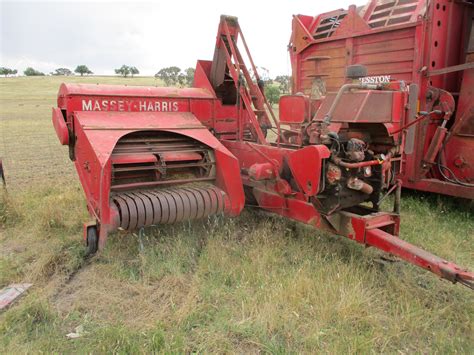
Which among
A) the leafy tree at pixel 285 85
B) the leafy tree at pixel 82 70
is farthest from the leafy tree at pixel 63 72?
the leafy tree at pixel 285 85

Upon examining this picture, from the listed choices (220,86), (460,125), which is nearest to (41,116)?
(220,86)

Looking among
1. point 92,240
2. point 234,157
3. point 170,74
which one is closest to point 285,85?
point 234,157

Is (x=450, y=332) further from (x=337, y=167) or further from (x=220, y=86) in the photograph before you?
(x=220, y=86)

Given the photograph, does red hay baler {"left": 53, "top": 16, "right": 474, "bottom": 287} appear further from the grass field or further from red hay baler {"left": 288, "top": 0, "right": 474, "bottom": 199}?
red hay baler {"left": 288, "top": 0, "right": 474, "bottom": 199}

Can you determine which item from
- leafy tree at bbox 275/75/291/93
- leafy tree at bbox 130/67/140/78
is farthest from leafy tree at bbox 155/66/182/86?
leafy tree at bbox 130/67/140/78

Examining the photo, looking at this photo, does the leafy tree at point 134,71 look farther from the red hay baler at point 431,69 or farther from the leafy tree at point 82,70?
the red hay baler at point 431,69

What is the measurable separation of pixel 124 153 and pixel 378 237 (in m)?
2.37

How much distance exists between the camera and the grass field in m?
2.65

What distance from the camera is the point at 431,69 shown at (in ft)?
17.2

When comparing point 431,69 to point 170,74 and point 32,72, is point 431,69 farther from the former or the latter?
point 32,72

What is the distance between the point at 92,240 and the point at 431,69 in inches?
172

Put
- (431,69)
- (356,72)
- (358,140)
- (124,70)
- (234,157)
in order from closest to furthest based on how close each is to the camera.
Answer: (358,140) → (356,72) → (234,157) → (431,69) → (124,70)

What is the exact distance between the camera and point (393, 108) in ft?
11.1

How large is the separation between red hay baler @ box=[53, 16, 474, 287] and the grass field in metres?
0.29
